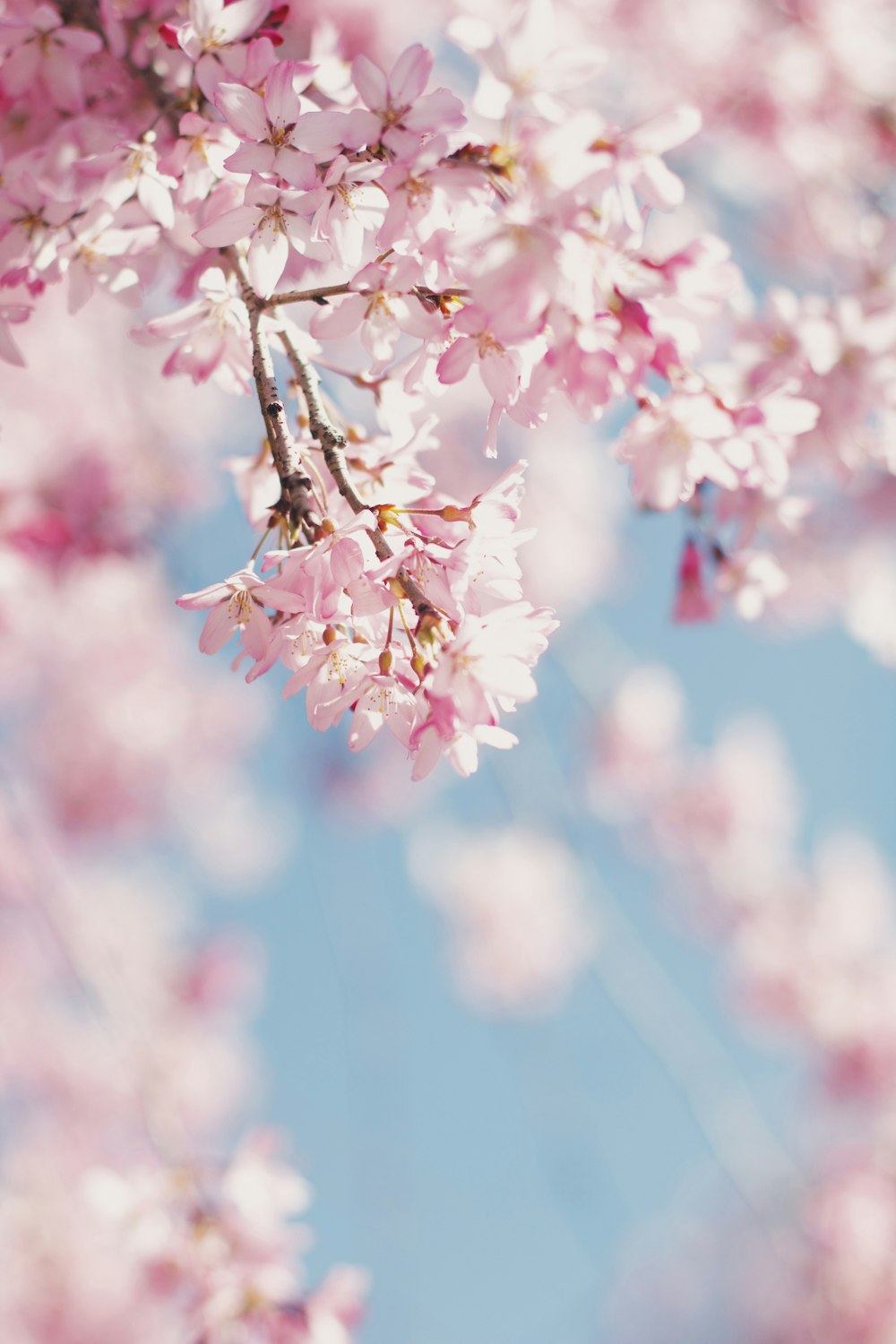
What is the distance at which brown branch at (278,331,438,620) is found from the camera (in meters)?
0.86

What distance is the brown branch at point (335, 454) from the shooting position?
0.86 m

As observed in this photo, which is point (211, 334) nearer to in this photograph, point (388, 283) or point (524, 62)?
point (388, 283)

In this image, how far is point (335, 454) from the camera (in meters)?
0.90

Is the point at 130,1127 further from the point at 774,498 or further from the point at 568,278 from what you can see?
the point at 568,278

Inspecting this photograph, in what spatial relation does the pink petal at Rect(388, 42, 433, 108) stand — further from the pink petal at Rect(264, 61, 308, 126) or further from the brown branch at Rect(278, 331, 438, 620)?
the brown branch at Rect(278, 331, 438, 620)

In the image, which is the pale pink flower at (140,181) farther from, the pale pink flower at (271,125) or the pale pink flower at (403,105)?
the pale pink flower at (403,105)

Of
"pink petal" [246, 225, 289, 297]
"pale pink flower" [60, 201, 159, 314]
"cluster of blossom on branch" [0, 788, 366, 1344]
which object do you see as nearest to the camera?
"pink petal" [246, 225, 289, 297]

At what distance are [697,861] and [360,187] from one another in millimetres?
4312

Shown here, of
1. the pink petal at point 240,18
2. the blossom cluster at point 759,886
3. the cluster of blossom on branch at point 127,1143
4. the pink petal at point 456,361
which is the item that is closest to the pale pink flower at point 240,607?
the pink petal at point 456,361

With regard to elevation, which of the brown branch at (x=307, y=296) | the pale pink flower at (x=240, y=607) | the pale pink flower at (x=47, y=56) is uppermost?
the pale pink flower at (x=47, y=56)

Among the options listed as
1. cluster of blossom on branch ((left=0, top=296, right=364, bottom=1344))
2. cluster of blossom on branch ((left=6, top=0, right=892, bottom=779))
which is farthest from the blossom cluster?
cluster of blossom on branch ((left=6, top=0, right=892, bottom=779))

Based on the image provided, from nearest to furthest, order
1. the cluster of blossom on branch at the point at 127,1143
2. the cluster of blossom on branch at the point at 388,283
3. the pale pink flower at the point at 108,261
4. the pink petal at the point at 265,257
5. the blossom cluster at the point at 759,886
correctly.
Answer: the cluster of blossom on branch at the point at 388,283, the pink petal at the point at 265,257, the pale pink flower at the point at 108,261, the cluster of blossom on branch at the point at 127,1143, the blossom cluster at the point at 759,886

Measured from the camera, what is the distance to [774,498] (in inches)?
58.4

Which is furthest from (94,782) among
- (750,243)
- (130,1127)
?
(750,243)
